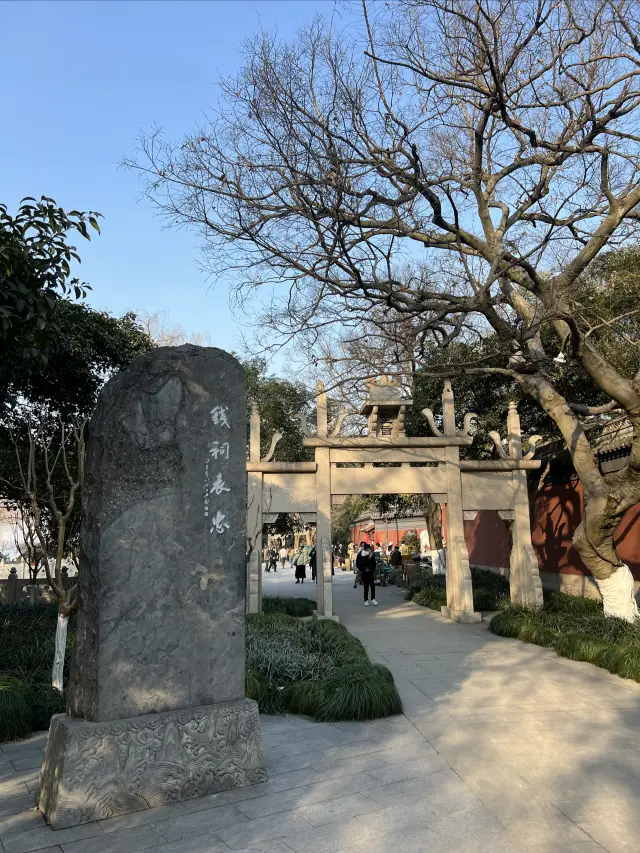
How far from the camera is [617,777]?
443 centimetres

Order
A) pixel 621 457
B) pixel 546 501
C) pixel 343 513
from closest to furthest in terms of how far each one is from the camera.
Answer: pixel 621 457 < pixel 546 501 < pixel 343 513

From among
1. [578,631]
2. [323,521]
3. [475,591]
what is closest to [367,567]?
[475,591]

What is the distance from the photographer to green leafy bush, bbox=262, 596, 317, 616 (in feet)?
48.5

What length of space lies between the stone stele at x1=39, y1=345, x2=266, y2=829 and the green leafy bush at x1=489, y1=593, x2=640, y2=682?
5.38 meters

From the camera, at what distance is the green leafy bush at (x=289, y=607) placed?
14.8 m

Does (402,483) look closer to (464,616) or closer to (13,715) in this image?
(464,616)

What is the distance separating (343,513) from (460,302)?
1247 inches

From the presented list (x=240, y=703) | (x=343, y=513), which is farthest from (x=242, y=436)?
(x=343, y=513)

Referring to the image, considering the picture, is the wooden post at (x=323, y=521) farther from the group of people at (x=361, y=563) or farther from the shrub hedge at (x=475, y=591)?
the shrub hedge at (x=475, y=591)

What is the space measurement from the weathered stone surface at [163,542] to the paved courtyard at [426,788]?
2.23ft

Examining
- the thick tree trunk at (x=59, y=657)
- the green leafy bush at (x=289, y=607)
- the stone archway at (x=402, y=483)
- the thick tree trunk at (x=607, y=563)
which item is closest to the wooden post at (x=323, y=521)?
the stone archway at (x=402, y=483)

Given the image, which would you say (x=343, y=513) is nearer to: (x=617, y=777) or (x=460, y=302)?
(x=460, y=302)

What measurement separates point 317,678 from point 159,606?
3.17 meters

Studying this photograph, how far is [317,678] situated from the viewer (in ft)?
22.3
